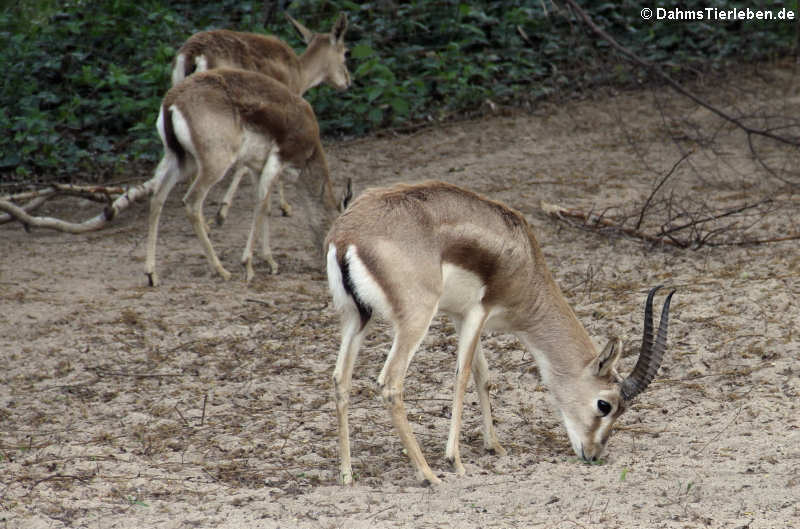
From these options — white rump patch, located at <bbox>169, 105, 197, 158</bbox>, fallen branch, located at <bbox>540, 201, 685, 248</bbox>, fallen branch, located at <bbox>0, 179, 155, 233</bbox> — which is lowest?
fallen branch, located at <bbox>0, 179, 155, 233</bbox>

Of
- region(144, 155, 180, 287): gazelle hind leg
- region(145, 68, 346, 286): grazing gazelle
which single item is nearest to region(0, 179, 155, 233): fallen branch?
region(144, 155, 180, 287): gazelle hind leg

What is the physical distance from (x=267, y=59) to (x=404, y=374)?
5.92m

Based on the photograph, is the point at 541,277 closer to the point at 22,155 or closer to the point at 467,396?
the point at 467,396

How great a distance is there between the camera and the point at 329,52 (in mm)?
10742

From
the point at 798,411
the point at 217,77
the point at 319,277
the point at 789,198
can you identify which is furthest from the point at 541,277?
the point at 789,198

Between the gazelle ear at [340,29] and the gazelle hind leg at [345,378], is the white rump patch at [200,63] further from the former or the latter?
the gazelle hind leg at [345,378]

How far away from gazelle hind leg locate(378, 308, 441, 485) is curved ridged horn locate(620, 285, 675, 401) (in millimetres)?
1069

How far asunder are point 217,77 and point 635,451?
4.63 metres

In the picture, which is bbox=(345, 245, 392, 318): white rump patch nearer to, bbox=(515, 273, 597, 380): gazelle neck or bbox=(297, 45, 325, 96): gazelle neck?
bbox=(515, 273, 597, 380): gazelle neck

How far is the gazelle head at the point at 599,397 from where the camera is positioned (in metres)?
4.79

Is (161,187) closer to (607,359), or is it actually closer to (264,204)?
(264,204)

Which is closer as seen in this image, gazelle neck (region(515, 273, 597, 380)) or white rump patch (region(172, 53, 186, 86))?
gazelle neck (region(515, 273, 597, 380))

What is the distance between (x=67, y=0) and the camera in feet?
39.8

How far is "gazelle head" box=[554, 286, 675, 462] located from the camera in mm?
4793
